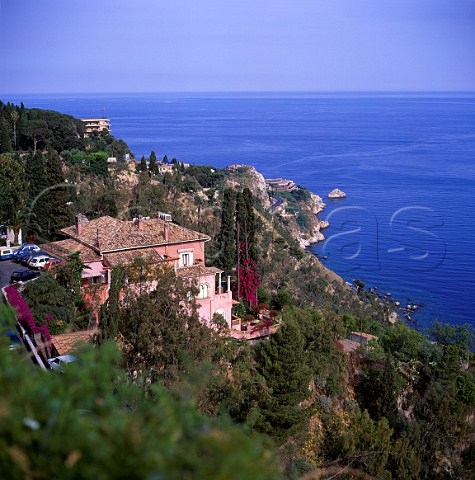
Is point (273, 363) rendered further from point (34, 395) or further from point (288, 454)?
point (34, 395)

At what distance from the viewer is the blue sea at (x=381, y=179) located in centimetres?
3694

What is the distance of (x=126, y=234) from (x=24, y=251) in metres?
3.68

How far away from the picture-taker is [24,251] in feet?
59.4

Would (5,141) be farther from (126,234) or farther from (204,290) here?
(204,290)

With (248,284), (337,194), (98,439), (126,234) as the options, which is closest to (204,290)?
(126,234)

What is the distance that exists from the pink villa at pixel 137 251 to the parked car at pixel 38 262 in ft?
1.25

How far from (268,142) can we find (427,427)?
8371cm

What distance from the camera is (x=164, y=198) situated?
3094 cm

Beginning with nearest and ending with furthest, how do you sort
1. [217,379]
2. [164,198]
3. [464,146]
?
[217,379]
[164,198]
[464,146]

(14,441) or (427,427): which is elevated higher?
(14,441)

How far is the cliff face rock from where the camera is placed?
1801 inches

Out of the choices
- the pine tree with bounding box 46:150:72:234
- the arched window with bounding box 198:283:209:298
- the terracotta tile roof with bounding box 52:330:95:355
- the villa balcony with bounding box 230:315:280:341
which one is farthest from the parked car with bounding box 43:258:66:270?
the villa balcony with bounding box 230:315:280:341

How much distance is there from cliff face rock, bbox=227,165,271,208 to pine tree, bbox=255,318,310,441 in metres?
32.4

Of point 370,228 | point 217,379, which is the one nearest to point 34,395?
point 217,379
